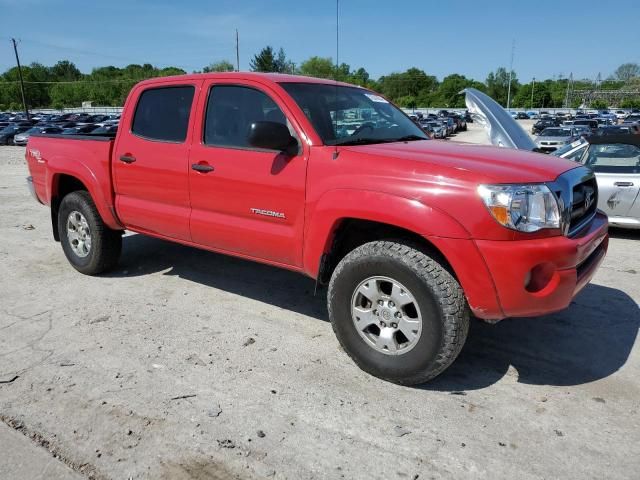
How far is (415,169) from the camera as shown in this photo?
308 cm

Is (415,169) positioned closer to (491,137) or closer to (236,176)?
(236,176)

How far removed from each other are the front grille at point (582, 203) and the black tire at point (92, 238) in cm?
418

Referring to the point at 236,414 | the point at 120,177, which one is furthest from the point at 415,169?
the point at 120,177

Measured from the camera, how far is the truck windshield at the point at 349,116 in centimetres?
375

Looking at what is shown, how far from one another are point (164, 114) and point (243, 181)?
1.27 m

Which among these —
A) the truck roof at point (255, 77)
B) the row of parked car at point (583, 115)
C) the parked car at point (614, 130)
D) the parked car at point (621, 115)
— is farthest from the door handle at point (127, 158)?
the parked car at point (621, 115)

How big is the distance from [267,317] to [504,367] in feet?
6.20

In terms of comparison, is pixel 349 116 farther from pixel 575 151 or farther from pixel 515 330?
pixel 575 151

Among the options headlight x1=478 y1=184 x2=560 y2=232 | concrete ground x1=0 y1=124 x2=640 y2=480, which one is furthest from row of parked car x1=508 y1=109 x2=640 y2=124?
headlight x1=478 y1=184 x2=560 y2=232

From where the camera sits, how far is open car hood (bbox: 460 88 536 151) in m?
6.39

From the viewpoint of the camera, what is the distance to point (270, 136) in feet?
11.3

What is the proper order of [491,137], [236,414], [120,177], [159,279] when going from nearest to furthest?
[236,414] → [120,177] → [159,279] → [491,137]

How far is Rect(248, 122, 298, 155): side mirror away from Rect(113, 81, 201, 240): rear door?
101 centimetres

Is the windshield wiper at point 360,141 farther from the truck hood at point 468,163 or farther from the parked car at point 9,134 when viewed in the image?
the parked car at point 9,134
